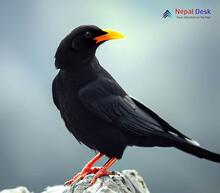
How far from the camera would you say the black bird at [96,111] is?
4.48 m

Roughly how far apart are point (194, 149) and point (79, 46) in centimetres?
134

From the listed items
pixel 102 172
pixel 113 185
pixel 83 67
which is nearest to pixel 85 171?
pixel 102 172

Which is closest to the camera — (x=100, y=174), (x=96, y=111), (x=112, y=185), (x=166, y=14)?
(x=112, y=185)

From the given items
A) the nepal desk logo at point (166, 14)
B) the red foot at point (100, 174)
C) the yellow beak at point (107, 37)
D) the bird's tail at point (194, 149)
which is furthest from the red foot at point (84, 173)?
the nepal desk logo at point (166, 14)

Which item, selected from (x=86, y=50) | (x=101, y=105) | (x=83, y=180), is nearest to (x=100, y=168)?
(x=83, y=180)

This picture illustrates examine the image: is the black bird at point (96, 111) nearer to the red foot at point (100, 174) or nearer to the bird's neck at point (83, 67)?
the bird's neck at point (83, 67)

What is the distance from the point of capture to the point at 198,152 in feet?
14.4

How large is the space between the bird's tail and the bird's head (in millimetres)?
1073

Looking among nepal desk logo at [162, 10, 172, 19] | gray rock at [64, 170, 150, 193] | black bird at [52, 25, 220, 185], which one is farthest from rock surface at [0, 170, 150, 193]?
nepal desk logo at [162, 10, 172, 19]

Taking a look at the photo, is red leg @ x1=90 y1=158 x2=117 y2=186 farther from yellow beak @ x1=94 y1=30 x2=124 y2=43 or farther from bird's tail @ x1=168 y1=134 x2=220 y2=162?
yellow beak @ x1=94 y1=30 x2=124 y2=43

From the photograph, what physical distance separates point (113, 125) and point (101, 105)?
0.21m

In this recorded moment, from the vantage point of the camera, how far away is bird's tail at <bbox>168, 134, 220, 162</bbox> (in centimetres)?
432

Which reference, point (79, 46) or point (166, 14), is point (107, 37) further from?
point (166, 14)

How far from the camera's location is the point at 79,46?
4566 mm
